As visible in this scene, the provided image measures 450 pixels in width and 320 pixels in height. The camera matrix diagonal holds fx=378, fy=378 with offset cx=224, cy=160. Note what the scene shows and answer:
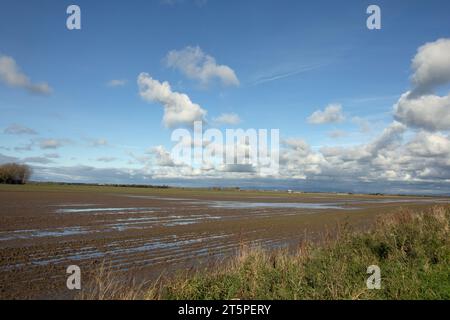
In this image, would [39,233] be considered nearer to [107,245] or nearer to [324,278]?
[107,245]

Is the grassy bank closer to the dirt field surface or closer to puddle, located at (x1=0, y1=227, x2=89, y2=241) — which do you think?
A: the dirt field surface

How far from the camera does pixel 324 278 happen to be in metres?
9.60

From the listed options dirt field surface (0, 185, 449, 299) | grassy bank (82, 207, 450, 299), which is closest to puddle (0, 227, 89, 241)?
dirt field surface (0, 185, 449, 299)

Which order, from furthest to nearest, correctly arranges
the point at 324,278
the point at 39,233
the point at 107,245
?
the point at 39,233
the point at 107,245
the point at 324,278

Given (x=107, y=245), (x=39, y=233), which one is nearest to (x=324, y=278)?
(x=107, y=245)

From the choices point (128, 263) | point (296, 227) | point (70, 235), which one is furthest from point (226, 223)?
point (128, 263)

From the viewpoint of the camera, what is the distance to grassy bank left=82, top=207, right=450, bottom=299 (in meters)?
8.50

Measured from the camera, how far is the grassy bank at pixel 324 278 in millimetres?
8500

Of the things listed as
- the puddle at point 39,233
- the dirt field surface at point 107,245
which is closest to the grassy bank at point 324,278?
the dirt field surface at point 107,245

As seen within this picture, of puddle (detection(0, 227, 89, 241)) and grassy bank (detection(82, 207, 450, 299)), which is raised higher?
grassy bank (detection(82, 207, 450, 299))

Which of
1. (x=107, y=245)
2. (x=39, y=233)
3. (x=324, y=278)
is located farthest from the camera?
(x=39, y=233)

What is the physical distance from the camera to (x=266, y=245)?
1778 centimetres

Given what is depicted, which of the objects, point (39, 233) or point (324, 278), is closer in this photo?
point (324, 278)

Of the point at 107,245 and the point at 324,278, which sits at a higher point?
the point at 324,278
